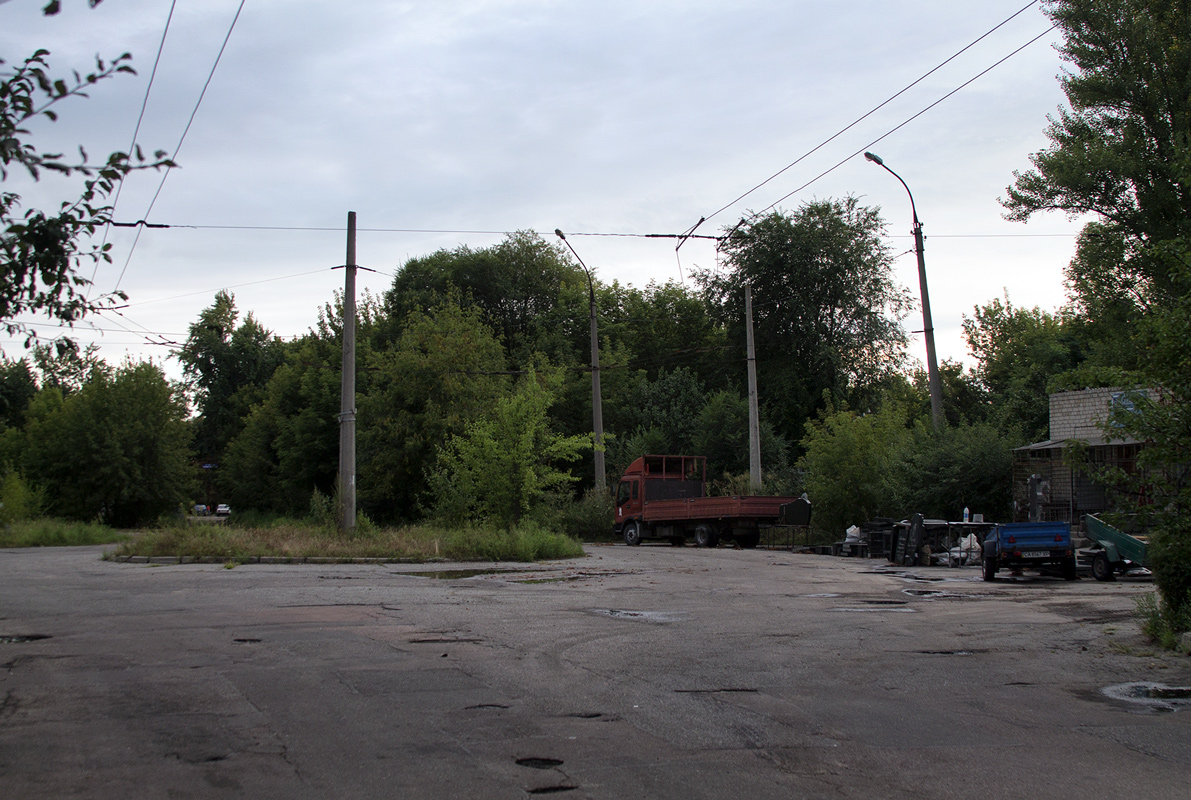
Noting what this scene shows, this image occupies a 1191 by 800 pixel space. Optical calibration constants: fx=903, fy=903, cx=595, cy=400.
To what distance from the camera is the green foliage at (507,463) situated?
81.2 ft

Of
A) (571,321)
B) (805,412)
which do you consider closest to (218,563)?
(805,412)

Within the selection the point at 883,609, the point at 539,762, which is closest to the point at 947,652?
the point at 883,609

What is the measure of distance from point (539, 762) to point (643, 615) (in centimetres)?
665

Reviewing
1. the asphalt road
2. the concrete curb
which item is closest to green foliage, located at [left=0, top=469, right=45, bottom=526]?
the concrete curb

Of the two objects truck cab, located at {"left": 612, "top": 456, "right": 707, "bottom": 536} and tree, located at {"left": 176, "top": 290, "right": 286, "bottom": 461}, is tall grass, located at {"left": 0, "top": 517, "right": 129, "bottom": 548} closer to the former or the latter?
truck cab, located at {"left": 612, "top": 456, "right": 707, "bottom": 536}

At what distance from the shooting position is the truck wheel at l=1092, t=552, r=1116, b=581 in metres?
17.5

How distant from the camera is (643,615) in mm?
11430

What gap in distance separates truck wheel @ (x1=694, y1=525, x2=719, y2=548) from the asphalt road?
18676mm

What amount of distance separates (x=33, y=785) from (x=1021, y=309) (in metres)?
72.2

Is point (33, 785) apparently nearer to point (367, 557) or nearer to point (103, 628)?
point (103, 628)

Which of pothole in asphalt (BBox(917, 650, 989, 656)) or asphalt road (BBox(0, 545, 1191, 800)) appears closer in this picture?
asphalt road (BBox(0, 545, 1191, 800))

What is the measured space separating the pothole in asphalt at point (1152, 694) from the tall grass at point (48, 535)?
98.2 ft

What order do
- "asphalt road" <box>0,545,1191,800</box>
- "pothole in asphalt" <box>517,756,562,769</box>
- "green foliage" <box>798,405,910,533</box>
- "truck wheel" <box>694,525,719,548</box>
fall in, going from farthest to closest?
"truck wheel" <box>694,525,719,548</box>
"green foliage" <box>798,405,910,533</box>
"pothole in asphalt" <box>517,756,562,769</box>
"asphalt road" <box>0,545,1191,800</box>

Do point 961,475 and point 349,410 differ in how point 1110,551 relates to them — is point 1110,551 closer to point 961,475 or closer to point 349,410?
point 961,475
